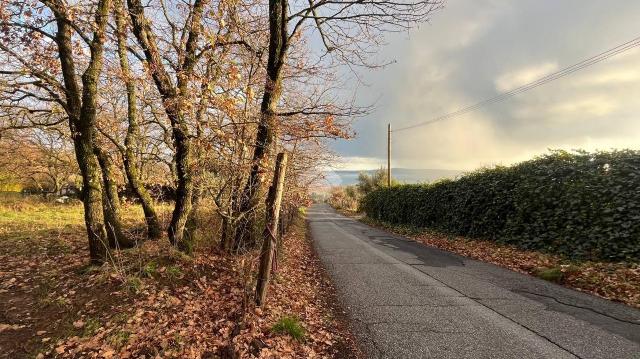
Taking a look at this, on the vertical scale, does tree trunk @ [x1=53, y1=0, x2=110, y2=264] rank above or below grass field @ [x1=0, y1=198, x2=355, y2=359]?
above

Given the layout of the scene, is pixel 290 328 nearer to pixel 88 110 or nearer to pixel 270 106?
pixel 270 106

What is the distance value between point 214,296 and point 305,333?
2.01m

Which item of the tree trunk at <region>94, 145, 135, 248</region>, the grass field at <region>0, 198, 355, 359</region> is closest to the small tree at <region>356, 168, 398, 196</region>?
the tree trunk at <region>94, 145, 135, 248</region>

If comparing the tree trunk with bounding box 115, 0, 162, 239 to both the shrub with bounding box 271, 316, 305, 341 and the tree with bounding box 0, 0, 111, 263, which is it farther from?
the shrub with bounding box 271, 316, 305, 341

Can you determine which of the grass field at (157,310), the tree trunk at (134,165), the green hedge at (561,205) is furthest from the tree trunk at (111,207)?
the green hedge at (561,205)

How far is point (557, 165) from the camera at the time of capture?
1091 cm

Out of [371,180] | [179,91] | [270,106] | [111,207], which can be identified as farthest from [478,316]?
[371,180]

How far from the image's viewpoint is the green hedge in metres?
8.48

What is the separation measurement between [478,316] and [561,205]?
674cm

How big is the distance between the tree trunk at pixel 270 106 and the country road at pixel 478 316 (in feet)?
9.14

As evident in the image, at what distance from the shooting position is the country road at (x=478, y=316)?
434cm

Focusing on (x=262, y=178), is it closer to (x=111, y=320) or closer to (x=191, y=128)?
(x=191, y=128)

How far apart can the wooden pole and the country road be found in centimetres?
151

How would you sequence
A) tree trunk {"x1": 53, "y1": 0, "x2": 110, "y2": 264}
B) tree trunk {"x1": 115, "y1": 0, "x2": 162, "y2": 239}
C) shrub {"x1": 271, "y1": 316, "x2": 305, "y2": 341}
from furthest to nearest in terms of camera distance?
tree trunk {"x1": 115, "y1": 0, "x2": 162, "y2": 239} < tree trunk {"x1": 53, "y1": 0, "x2": 110, "y2": 264} < shrub {"x1": 271, "y1": 316, "x2": 305, "y2": 341}
